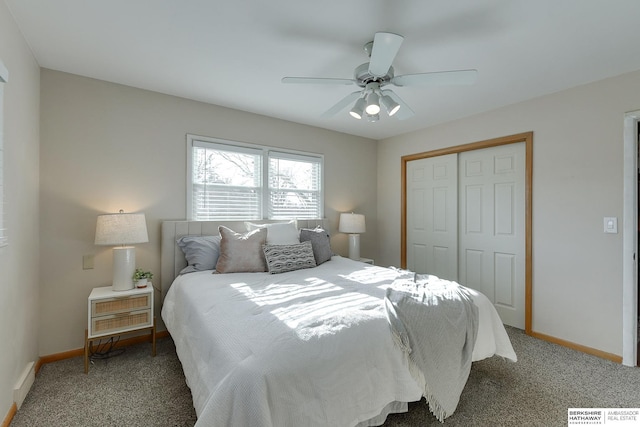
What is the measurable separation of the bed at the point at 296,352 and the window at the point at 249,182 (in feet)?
4.03

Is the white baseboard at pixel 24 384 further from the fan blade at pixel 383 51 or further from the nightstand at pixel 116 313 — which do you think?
the fan blade at pixel 383 51

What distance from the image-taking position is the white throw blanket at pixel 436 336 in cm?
158

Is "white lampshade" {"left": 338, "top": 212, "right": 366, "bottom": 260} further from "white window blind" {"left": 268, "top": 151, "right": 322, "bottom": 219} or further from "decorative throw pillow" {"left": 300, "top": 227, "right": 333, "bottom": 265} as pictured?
"decorative throw pillow" {"left": 300, "top": 227, "right": 333, "bottom": 265}

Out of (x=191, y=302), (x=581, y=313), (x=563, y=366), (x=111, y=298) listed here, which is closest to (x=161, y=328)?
(x=111, y=298)

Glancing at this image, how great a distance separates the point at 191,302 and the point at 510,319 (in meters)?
3.25

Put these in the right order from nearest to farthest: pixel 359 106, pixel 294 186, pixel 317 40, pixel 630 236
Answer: pixel 317 40 → pixel 359 106 → pixel 630 236 → pixel 294 186

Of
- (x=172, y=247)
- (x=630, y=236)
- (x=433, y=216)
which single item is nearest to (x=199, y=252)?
(x=172, y=247)

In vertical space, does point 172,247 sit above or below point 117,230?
below

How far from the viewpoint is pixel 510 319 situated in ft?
10.7

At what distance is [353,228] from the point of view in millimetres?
3945

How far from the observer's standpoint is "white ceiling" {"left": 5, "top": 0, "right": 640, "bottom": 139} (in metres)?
1.71

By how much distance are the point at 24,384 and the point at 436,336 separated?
2633mm

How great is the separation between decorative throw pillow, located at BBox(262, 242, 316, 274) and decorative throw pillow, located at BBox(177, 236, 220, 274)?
19.1 inches

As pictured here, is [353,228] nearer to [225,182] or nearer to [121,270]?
[225,182]
